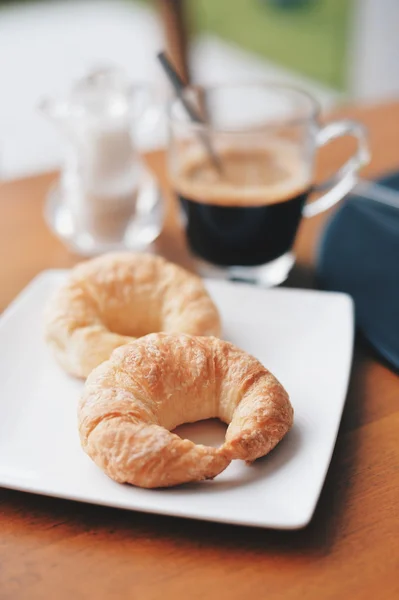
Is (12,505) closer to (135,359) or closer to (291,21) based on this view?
(135,359)

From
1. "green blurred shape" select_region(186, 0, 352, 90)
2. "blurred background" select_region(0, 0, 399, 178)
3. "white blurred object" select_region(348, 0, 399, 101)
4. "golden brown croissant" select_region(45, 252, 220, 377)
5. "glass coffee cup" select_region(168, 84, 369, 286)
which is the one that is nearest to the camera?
"golden brown croissant" select_region(45, 252, 220, 377)

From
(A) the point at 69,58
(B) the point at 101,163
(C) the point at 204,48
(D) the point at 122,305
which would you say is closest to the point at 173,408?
(D) the point at 122,305

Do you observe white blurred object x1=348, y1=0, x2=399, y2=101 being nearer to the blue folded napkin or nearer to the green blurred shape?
the green blurred shape

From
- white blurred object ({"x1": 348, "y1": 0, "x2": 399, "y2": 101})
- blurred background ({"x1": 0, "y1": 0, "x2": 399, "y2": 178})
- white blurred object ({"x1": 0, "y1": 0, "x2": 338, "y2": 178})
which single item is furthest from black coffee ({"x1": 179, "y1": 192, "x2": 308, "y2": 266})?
white blurred object ({"x1": 348, "y1": 0, "x2": 399, "y2": 101})

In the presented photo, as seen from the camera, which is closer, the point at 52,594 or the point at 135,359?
the point at 52,594

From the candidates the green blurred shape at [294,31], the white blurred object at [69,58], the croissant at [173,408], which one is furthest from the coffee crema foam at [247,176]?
the green blurred shape at [294,31]

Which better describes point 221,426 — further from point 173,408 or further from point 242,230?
point 242,230

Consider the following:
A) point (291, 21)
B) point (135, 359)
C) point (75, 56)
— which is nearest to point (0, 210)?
point (135, 359)
